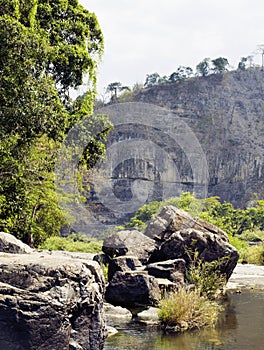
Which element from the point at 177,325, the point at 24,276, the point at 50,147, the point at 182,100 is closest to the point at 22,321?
the point at 24,276

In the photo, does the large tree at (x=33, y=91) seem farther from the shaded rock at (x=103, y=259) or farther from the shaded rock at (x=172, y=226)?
the shaded rock at (x=172, y=226)

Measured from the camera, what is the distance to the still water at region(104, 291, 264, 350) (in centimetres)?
776

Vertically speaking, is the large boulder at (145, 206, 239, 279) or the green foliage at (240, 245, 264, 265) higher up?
the large boulder at (145, 206, 239, 279)

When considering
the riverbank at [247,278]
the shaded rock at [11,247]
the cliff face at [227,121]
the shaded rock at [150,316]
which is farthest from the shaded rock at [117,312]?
the cliff face at [227,121]

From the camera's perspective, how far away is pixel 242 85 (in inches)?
3954

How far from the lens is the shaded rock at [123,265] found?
12.0 m

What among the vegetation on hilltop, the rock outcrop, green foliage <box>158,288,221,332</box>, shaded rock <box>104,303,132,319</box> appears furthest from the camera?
the vegetation on hilltop

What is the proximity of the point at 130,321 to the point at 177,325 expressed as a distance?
102 centimetres

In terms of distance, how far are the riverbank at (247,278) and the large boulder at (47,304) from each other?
897 cm

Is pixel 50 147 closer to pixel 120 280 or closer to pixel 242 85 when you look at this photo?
pixel 120 280

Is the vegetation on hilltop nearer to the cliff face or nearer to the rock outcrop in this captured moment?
the rock outcrop

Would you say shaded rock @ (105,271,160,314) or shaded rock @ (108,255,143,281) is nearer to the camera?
shaded rock @ (105,271,160,314)

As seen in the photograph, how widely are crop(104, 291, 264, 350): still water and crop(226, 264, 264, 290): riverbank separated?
15.4 ft

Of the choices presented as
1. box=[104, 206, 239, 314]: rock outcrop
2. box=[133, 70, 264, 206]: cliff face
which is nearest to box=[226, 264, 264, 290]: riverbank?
box=[104, 206, 239, 314]: rock outcrop
